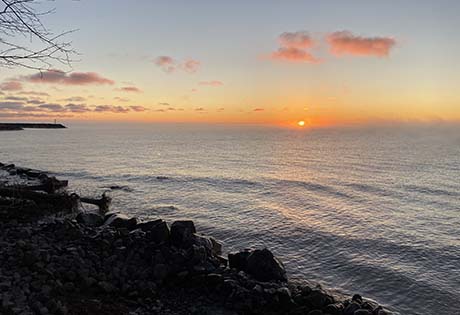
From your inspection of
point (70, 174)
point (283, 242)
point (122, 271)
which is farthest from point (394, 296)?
point (70, 174)

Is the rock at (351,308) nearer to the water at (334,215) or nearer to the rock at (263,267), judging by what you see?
the rock at (263,267)

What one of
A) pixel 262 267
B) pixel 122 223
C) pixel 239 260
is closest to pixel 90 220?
pixel 122 223

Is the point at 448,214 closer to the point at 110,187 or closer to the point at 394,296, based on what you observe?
the point at 394,296

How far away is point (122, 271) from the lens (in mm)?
14000

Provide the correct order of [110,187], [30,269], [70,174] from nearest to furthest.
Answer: [30,269] < [110,187] < [70,174]

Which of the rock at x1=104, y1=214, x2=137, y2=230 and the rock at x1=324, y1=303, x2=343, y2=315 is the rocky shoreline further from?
the rock at x1=104, y1=214, x2=137, y2=230

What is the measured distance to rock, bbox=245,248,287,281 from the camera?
14961 millimetres

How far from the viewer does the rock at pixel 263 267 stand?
589 inches

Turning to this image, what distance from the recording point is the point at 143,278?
13.8m

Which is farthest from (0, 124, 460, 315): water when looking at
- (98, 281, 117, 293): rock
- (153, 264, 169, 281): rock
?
(98, 281, 117, 293): rock

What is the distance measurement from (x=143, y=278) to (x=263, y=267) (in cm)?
452

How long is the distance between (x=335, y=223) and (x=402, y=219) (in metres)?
5.59

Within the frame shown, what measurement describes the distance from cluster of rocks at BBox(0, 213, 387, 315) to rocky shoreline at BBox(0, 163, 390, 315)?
0.09 feet

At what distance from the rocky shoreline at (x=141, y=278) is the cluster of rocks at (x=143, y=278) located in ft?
0.09
